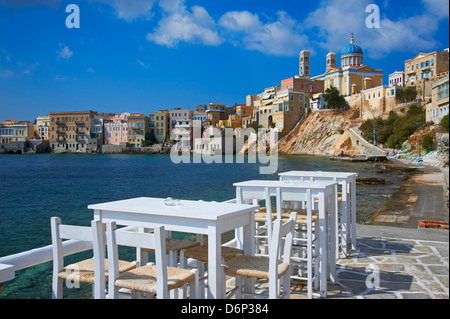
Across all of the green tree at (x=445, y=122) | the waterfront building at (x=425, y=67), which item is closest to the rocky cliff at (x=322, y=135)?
the waterfront building at (x=425, y=67)

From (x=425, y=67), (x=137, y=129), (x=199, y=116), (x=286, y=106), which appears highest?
(x=425, y=67)

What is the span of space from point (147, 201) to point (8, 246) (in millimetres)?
11790

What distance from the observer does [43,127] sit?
107562 mm

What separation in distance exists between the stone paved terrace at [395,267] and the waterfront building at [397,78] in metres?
69.5

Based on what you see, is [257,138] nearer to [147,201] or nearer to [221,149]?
[221,149]

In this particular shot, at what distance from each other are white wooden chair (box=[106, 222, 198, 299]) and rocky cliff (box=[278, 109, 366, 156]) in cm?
6537

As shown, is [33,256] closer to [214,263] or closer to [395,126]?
[214,263]

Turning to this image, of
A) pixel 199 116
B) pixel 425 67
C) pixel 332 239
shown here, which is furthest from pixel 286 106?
pixel 332 239

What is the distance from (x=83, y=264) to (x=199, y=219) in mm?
1131

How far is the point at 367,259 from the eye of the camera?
19.2 ft

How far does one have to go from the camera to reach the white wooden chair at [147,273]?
2674 mm

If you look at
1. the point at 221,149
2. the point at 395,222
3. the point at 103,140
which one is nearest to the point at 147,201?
the point at 395,222

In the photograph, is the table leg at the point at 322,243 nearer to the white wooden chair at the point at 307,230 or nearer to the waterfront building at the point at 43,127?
the white wooden chair at the point at 307,230

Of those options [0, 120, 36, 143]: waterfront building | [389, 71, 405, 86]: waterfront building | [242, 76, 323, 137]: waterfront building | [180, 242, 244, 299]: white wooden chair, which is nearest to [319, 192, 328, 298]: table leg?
[180, 242, 244, 299]: white wooden chair
